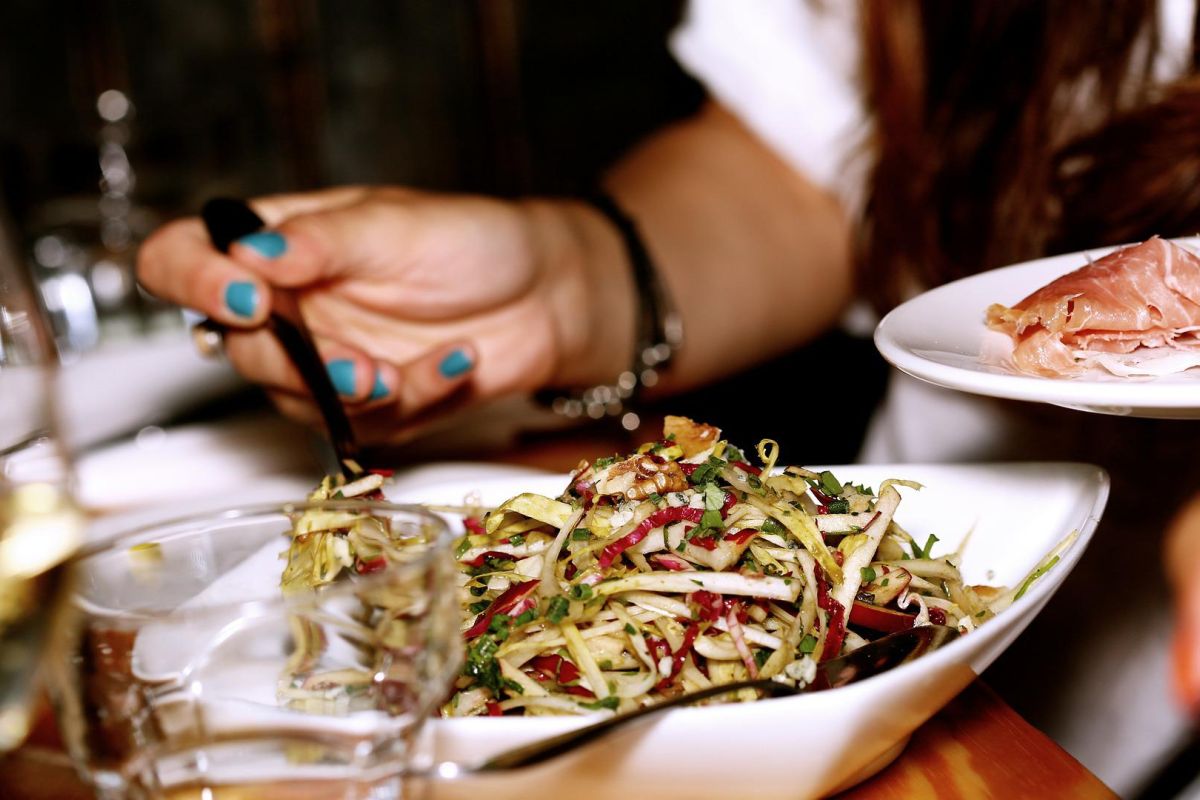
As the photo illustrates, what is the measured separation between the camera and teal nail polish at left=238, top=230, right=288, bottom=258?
129 cm

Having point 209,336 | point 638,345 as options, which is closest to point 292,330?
point 209,336

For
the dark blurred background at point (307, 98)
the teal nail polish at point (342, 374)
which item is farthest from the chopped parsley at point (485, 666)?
the dark blurred background at point (307, 98)

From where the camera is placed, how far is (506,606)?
2.19 feet

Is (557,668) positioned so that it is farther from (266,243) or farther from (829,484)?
(266,243)

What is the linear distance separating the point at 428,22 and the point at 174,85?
3.48 ft

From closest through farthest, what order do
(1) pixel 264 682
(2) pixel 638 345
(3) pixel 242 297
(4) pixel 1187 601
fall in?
1. (4) pixel 1187 601
2. (1) pixel 264 682
3. (3) pixel 242 297
4. (2) pixel 638 345

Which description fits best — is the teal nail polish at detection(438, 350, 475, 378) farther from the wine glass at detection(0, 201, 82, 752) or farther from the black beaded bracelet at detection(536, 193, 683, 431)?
the wine glass at detection(0, 201, 82, 752)

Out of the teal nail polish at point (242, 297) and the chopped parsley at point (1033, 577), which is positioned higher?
the teal nail polish at point (242, 297)

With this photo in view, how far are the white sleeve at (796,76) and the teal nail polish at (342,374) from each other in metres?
1.01

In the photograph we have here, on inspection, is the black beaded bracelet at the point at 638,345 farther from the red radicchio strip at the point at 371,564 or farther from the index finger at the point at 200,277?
the red radicchio strip at the point at 371,564

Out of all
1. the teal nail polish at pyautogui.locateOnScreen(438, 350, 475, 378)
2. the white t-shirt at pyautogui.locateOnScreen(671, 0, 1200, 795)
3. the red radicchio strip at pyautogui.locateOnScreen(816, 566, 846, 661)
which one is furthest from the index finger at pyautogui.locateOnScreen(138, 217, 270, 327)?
the white t-shirt at pyautogui.locateOnScreen(671, 0, 1200, 795)

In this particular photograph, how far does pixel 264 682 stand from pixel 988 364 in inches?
20.7

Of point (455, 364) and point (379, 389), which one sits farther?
point (455, 364)

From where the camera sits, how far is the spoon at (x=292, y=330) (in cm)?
117
